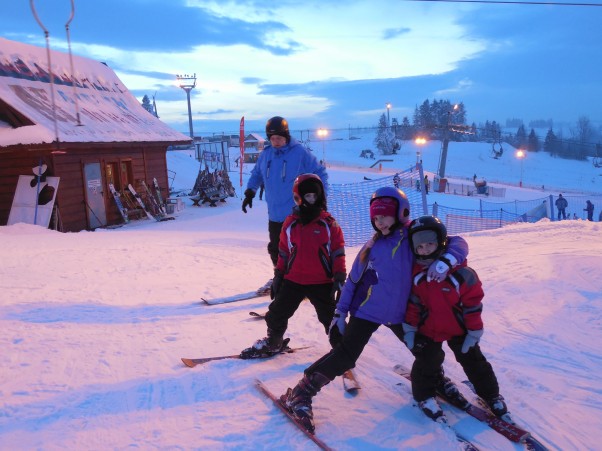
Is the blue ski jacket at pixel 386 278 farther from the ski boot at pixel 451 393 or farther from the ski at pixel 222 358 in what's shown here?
the ski at pixel 222 358

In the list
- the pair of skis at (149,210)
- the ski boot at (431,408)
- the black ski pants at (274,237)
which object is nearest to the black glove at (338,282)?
the ski boot at (431,408)

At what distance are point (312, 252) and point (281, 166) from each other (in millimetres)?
1521

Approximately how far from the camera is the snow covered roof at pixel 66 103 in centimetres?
1319

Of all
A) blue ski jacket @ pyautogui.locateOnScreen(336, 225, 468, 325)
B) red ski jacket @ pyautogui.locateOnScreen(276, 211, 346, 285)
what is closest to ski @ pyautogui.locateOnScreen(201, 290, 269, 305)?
red ski jacket @ pyautogui.locateOnScreen(276, 211, 346, 285)

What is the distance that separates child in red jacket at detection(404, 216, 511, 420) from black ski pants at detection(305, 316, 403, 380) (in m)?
0.28

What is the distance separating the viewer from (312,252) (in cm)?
352

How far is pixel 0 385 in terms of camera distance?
139 inches

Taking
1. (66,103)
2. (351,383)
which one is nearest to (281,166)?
(351,383)

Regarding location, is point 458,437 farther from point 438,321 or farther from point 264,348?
point 264,348

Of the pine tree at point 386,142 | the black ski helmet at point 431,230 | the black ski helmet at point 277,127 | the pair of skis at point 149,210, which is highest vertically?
the pine tree at point 386,142

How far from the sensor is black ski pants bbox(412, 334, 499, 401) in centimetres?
301

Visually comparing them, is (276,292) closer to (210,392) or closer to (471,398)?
(210,392)

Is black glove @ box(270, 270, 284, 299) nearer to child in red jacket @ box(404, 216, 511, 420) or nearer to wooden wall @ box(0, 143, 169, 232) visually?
child in red jacket @ box(404, 216, 511, 420)

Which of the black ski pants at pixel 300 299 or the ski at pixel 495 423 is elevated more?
the black ski pants at pixel 300 299
